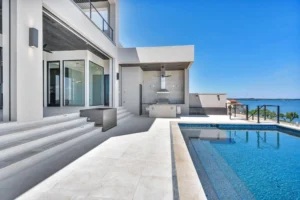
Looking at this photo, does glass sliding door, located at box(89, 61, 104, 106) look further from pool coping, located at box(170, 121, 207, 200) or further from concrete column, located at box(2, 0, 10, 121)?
pool coping, located at box(170, 121, 207, 200)

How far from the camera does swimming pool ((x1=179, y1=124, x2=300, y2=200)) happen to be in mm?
2375

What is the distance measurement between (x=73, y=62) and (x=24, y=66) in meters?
5.30

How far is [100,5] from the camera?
9.12 metres

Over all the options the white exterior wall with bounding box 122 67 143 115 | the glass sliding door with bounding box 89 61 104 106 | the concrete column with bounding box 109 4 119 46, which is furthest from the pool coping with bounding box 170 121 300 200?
the concrete column with bounding box 109 4 119 46

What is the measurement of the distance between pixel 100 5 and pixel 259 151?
34.0ft

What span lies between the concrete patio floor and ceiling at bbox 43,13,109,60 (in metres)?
4.18

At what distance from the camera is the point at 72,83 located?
8352mm

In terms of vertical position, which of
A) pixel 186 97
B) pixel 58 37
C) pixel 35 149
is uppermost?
pixel 58 37

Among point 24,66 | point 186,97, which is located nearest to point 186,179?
point 24,66

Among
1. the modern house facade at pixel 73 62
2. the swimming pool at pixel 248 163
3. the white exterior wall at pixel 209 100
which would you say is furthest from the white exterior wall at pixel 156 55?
the swimming pool at pixel 248 163

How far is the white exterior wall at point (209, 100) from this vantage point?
38.0ft

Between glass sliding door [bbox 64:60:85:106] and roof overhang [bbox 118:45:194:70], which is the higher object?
roof overhang [bbox 118:45:194:70]

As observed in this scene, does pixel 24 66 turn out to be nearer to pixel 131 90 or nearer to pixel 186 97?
pixel 131 90

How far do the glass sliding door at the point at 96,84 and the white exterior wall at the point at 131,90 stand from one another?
1506mm
